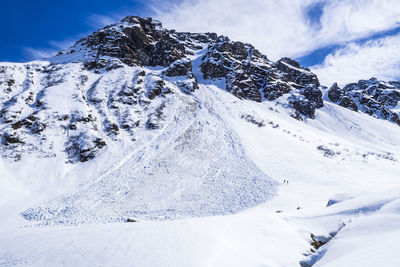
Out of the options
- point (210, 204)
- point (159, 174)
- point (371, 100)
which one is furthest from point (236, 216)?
point (371, 100)

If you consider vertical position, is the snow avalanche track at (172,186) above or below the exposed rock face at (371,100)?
below

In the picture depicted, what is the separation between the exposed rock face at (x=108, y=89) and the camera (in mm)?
26016

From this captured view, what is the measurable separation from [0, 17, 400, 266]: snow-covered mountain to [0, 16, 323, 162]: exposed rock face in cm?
25

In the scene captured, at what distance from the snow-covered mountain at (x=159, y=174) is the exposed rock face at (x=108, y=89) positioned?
250mm

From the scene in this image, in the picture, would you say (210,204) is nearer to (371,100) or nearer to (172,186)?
(172,186)

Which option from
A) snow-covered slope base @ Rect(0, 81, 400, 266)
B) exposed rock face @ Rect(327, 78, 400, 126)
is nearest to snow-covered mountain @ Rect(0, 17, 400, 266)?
snow-covered slope base @ Rect(0, 81, 400, 266)

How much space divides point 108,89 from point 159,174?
2334 centimetres

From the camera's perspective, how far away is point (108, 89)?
37094 millimetres

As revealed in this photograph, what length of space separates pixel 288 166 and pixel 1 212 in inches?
1048

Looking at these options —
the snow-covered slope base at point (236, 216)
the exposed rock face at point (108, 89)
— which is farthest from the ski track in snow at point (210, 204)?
the exposed rock face at point (108, 89)

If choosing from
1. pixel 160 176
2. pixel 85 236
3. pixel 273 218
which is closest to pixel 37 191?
pixel 160 176

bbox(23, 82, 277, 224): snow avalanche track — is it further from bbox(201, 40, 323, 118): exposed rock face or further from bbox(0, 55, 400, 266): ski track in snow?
bbox(201, 40, 323, 118): exposed rock face

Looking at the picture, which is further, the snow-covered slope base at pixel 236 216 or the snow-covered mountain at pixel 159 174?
the snow-covered mountain at pixel 159 174

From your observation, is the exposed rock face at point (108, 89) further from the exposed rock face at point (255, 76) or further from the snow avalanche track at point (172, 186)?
the snow avalanche track at point (172, 186)
